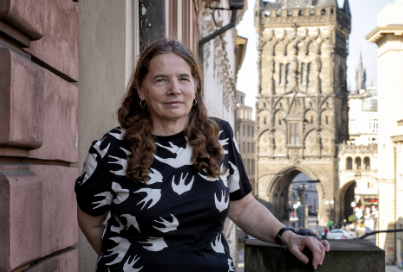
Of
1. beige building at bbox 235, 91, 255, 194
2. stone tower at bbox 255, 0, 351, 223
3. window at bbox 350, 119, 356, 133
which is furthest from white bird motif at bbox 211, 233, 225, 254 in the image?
window at bbox 350, 119, 356, 133

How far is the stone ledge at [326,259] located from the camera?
73.5 inches

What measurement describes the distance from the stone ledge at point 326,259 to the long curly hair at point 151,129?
0.35m

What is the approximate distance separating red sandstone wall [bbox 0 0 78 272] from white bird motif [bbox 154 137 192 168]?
48cm

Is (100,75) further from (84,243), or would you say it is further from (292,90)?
(292,90)

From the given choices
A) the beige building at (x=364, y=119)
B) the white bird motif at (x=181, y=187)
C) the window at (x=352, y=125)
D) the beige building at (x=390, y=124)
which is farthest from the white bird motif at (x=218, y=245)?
the window at (x=352, y=125)

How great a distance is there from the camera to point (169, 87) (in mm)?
1894

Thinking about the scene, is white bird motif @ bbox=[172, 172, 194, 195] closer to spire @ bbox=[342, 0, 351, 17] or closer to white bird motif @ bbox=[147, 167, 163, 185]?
white bird motif @ bbox=[147, 167, 163, 185]

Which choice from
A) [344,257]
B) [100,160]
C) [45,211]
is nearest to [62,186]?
[45,211]

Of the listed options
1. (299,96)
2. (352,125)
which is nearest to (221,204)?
(299,96)

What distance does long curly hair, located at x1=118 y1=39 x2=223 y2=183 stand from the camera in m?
1.83

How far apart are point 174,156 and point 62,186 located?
0.78 metres

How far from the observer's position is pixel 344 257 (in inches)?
73.7

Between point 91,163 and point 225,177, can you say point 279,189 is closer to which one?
point 225,177

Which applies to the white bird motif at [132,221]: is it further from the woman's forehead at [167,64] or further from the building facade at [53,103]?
the woman's forehead at [167,64]
